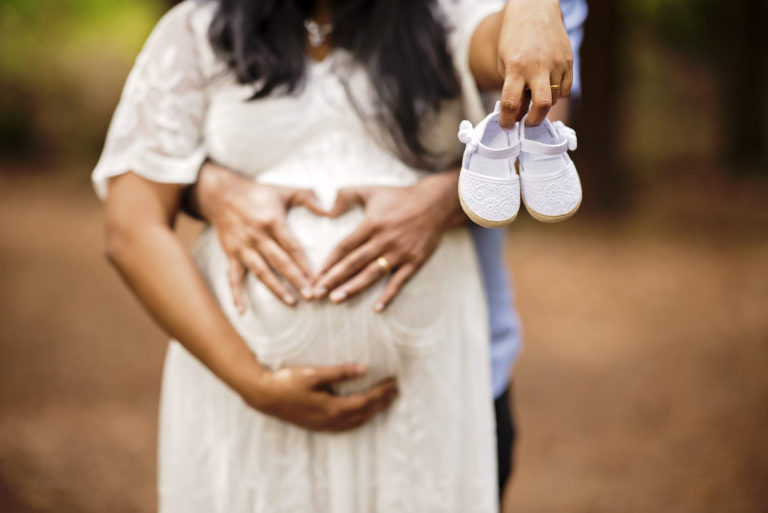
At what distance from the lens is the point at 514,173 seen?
1073mm

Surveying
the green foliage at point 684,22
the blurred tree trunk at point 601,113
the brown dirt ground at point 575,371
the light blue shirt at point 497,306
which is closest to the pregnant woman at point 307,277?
the light blue shirt at point 497,306

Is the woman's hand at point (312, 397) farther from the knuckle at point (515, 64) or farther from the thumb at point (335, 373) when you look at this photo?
the knuckle at point (515, 64)

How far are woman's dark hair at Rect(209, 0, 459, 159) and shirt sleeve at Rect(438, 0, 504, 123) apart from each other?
2cm

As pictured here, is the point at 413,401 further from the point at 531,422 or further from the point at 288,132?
the point at 531,422

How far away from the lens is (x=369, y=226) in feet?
4.70

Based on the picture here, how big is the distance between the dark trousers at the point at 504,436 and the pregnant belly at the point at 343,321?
1.20 feet

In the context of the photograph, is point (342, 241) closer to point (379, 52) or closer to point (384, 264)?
point (384, 264)

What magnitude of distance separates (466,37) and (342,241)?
0.47 m

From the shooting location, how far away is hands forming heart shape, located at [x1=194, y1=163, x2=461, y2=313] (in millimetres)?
1419

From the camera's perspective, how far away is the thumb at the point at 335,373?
140cm

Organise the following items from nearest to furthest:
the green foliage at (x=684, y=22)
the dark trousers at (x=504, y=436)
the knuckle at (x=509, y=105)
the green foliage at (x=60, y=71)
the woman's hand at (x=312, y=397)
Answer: the knuckle at (x=509, y=105) < the woman's hand at (x=312, y=397) < the dark trousers at (x=504, y=436) < the green foliage at (x=60, y=71) < the green foliage at (x=684, y=22)

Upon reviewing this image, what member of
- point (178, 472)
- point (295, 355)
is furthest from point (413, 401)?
point (178, 472)

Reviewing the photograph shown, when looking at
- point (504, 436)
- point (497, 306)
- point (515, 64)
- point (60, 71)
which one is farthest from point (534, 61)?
point (60, 71)

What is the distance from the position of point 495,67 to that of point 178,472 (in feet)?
3.37
